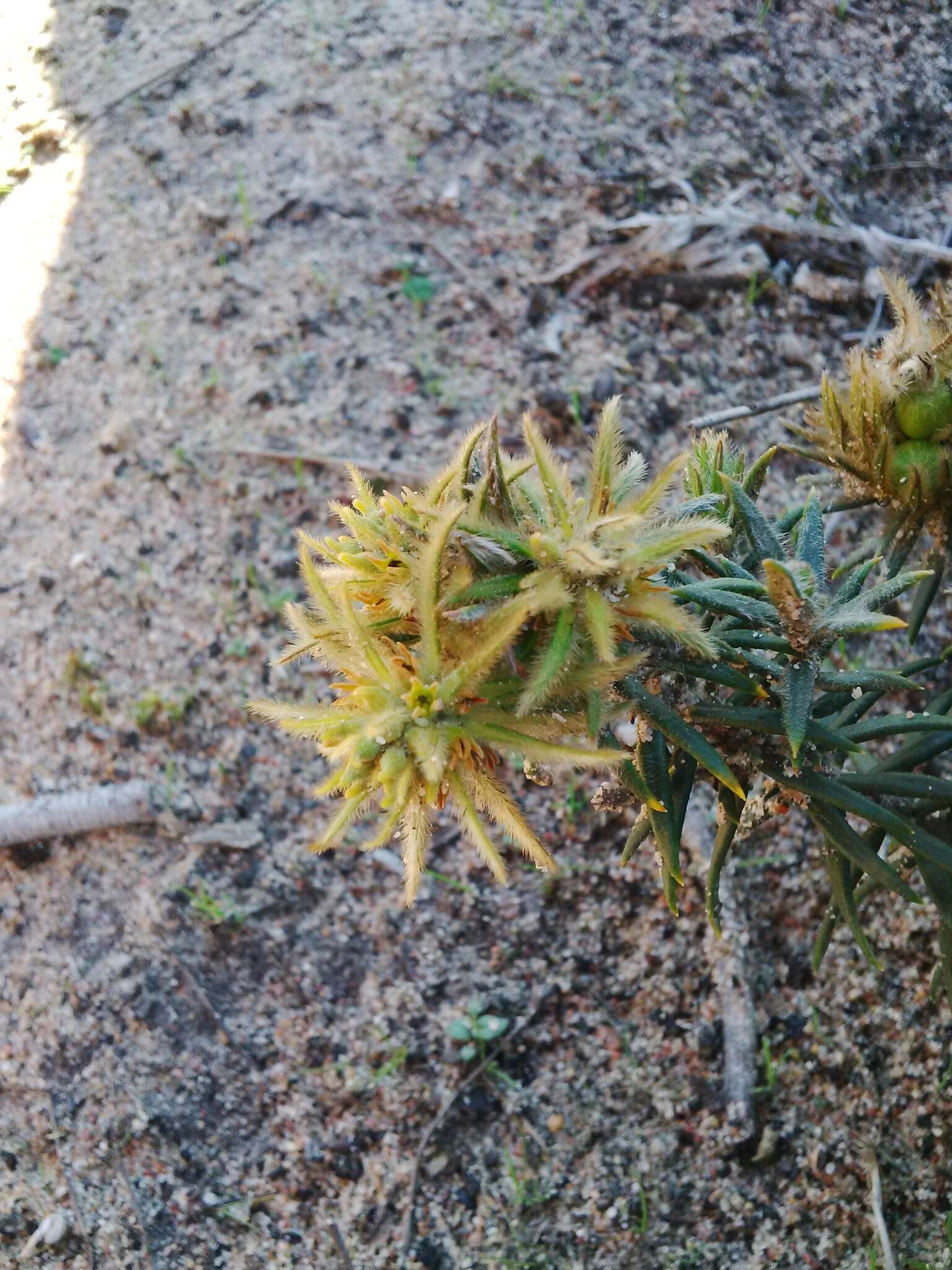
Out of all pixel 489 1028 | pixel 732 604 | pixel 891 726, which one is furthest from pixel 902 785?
pixel 489 1028

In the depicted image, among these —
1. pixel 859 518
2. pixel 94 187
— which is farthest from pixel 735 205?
pixel 94 187

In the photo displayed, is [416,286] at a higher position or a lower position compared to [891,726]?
higher

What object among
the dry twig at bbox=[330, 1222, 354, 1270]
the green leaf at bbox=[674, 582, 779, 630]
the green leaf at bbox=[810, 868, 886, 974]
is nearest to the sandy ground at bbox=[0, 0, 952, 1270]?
the dry twig at bbox=[330, 1222, 354, 1270]

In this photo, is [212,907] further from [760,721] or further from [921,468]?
[921,468]

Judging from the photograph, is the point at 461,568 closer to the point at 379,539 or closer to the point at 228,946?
the point at 379,539

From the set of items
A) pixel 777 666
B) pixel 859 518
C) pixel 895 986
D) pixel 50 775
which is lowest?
pixel 895 986

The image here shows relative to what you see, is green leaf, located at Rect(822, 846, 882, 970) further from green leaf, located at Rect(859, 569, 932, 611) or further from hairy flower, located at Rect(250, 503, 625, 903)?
hairy flower, located at Rect(250, 503, 625, 903)
